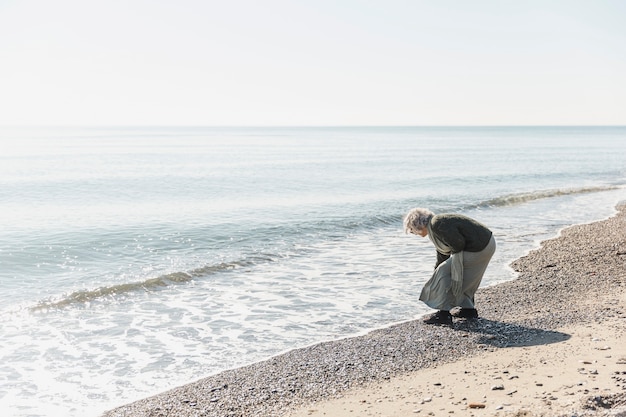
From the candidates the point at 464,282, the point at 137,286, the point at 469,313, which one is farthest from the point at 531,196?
the point at 464,282

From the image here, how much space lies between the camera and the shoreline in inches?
233

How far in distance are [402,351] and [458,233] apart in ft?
5.67

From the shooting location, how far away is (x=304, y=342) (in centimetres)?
809

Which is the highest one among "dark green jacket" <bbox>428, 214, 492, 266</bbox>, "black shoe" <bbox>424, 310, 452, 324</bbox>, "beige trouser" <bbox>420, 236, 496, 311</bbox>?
"dark green jacket" <bbox>428, 214, 492, 266</bbox>

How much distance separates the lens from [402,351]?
7137mm

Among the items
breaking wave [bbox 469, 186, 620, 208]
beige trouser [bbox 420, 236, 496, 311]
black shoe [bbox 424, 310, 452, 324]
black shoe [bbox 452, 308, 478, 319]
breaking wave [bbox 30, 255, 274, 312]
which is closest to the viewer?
beige trouser [bbox 420, 236, 496, 311]

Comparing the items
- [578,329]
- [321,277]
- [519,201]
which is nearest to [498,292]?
[578,329]

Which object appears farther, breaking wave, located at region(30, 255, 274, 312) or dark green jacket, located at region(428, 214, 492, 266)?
breaking wave, located at region(30, 255, 274, 312)

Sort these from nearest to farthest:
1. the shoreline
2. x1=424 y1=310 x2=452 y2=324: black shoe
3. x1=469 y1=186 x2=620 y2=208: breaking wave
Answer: the shoreline
x1=424 y1=310 x2=452 y2=324: black shoe
x1=469 y1=186 x2=620 y2=208: breaking wave

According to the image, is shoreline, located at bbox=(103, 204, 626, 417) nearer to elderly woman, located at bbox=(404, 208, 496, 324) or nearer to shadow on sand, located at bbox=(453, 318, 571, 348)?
shadow on sand, located at bbox=(453, 318, 571, 348)

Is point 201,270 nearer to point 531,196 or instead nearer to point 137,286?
point 137,286

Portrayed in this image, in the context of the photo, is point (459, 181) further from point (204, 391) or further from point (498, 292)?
point (204, 391)

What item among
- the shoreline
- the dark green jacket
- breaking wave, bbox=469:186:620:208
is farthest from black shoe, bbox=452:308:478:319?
breaking wave, bbox=469:186:620:208

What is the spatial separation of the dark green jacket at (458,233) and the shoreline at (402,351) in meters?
1.03
